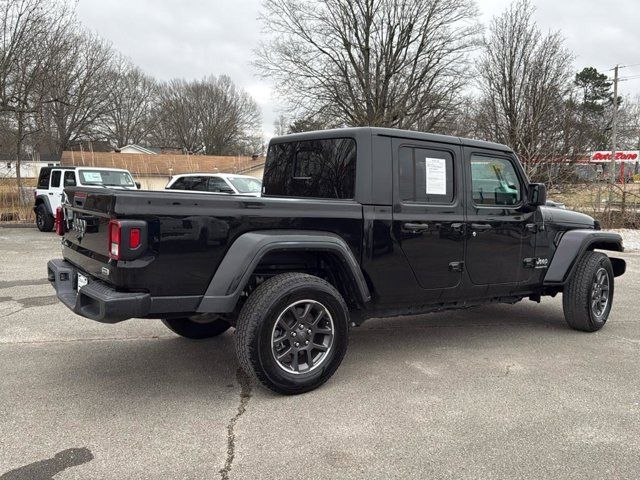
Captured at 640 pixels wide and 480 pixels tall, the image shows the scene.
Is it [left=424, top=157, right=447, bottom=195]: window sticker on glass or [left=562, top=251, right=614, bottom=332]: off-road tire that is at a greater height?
[left=424, top=157, right=447, bottom=195]: window sticker on glass

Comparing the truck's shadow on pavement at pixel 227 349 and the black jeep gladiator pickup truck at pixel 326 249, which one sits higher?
the black jeep gladiator pickup truck at pixel 326 249

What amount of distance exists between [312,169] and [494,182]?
1663mm

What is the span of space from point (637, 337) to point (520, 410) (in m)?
2.50

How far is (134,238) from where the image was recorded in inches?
116

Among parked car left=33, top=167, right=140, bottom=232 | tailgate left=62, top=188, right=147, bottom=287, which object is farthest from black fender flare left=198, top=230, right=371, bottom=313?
parked car left=33, top=167, right=140, bottom=232

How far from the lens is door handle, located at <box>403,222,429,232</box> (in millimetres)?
3928

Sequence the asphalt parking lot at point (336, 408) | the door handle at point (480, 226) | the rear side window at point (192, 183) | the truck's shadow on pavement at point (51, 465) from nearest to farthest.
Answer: the truck's shadow on pavement at point (51, 465) < the asphalt parking lot at point (336, 408) < the door handle at point (480, 226) < the rear side window at point (192, 183)

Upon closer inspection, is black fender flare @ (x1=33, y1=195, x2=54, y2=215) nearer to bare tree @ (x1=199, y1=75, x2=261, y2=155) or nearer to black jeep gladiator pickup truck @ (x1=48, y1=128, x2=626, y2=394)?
black jeep gladiator pickup truck @ (x1=48, y1=128, x2=626, y2=394)

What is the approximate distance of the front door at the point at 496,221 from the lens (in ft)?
14.4

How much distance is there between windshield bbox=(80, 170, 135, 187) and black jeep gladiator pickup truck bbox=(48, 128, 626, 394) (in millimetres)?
10838

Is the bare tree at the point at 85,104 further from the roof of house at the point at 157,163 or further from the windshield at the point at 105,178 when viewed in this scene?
the windshield at the point at 105,178

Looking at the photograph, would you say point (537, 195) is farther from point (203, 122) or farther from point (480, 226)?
point (203, 122)

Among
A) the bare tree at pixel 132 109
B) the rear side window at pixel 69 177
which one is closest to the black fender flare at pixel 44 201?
the rear side window at pixel 69 177

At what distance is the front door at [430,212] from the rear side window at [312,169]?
370 mm
